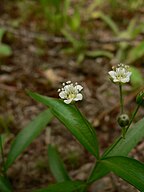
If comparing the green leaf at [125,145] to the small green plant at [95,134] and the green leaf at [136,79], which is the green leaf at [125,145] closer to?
the small green plant at [95,134]

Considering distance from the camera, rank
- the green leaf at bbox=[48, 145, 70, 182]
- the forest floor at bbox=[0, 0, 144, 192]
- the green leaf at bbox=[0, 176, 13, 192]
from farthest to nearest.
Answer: the forest floor at bbox=[0, 0, 144, 192] → the green leaf at bbox=[48, 145, 70, 182] → the green leaf at bbox=[0, 176, 13, 192]

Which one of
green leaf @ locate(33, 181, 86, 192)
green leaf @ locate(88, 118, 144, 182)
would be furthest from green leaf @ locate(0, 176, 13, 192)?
green leaf @ locate(88, 118, 144, 182)

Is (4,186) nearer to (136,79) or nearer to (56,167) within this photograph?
(56,167)

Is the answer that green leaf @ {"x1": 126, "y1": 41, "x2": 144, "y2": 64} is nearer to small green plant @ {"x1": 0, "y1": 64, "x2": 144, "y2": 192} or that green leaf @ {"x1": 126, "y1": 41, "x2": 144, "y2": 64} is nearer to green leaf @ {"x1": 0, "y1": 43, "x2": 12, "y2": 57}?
green leaf @ {"x1": 0, "y1": 43, "x2": 12, "y2": 57}

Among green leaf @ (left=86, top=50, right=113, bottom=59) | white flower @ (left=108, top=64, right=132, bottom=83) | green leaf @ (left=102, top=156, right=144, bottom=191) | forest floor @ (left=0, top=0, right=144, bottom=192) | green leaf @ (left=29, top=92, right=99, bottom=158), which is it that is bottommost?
forest floor @ (left=0, top=0, right=144, bottom=192)

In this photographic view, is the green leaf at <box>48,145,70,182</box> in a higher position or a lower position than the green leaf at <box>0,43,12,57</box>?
lower
